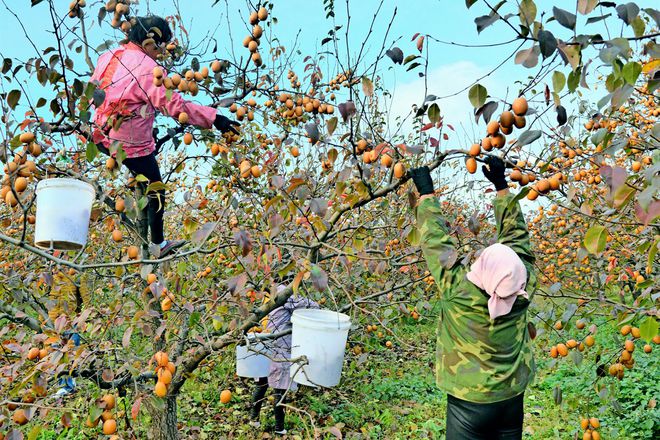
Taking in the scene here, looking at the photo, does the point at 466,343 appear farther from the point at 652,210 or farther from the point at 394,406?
the point at 394,406

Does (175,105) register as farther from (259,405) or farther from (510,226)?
(259,405)

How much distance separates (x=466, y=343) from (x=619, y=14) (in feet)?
4.61

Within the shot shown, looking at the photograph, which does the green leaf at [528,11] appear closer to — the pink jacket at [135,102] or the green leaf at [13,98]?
the pink jacket at [135,102]

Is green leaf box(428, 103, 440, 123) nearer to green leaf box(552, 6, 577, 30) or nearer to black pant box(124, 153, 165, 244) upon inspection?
green leaf box(552, 6, 577, 30)

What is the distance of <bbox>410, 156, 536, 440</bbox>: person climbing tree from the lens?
6.55 feet

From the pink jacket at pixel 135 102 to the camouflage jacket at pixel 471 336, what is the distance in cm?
132

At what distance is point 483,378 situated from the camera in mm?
2074

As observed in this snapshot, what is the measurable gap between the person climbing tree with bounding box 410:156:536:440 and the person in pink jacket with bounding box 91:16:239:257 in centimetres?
121

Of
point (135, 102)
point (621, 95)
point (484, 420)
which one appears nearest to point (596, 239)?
point (621, 95)

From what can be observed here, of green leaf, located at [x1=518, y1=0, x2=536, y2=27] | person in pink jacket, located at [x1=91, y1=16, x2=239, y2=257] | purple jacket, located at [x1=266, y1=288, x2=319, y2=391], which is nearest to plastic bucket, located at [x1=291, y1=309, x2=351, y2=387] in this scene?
person in pink jacket, located at [x1=91, y1=16, x2=239, y2=257]

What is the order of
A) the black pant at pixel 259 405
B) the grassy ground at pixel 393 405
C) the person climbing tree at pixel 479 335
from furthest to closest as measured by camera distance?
the black pant at pixel 259 405 < the grassy ground at pixel 393 405 < the person climbing tree at pixel 479 335

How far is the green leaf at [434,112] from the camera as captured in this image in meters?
1.44

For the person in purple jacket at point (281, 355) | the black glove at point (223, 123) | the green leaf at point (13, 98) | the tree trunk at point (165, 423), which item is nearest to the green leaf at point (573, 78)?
the black glove at point (223, 123)

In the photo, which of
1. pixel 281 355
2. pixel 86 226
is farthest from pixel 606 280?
pixel 86 226
